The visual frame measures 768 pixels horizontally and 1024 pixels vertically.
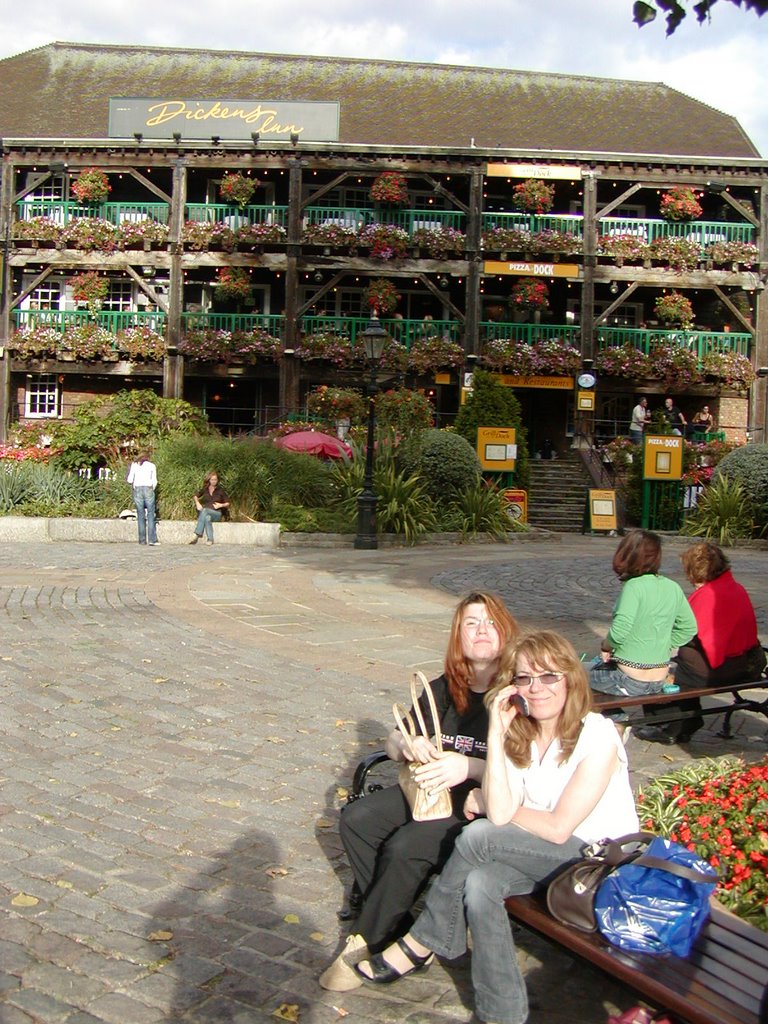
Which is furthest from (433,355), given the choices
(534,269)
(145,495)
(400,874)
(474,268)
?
(400,874)

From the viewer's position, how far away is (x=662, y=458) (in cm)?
2109

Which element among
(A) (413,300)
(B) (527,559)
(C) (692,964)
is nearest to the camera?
(C) (692,964)

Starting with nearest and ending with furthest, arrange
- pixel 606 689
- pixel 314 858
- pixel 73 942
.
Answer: pixel 73 942, pixel 314 858, pixel 606 689

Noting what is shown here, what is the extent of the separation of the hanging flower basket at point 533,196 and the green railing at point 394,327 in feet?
11.9

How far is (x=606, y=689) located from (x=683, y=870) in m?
2.99

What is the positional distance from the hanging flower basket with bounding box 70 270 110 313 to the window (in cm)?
264

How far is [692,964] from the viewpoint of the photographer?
276 cm

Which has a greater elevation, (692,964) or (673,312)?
(673,312)

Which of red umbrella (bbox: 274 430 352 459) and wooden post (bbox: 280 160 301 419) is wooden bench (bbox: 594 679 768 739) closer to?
red umbrella (bbox: 274 430 352 459)

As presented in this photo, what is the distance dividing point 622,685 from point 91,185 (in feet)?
Result: 89.7

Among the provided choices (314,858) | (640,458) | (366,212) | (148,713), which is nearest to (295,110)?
(366,212)

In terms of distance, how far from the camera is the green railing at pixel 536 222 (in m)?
29.7

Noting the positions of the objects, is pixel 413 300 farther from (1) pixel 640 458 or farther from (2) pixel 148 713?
(2) pixel 148 713

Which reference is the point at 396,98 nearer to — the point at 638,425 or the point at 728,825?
the point at 638,425
